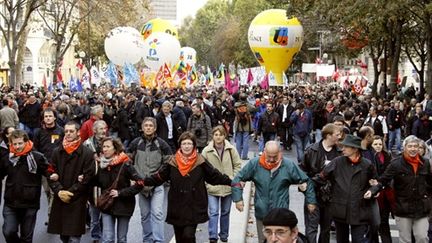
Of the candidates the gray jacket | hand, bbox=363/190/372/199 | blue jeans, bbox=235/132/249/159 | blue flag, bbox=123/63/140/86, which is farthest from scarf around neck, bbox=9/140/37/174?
blue flag, bbox=123/63/140/86

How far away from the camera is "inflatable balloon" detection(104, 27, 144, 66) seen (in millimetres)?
42125

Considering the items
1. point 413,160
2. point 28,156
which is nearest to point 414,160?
point 413,160

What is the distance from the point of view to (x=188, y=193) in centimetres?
857

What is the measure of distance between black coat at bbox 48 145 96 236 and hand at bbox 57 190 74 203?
1.7 inches

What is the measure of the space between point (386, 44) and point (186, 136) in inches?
1436

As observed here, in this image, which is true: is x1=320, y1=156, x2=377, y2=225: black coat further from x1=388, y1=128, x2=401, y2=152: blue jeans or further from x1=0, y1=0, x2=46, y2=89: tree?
x1=0, y1=0, x2=46, y2=89: tree

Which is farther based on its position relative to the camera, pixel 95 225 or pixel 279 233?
pixel 95 225

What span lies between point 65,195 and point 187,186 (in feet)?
4.14

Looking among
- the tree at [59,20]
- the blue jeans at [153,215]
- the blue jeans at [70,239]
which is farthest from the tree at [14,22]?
the blue jeans at [70,239]

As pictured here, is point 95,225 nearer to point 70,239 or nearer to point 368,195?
point 70,239

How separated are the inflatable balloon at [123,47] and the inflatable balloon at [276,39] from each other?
12961 mm

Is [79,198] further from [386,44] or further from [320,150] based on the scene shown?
[386,44]

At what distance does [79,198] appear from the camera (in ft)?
28.3

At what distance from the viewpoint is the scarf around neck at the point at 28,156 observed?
28.2ft
